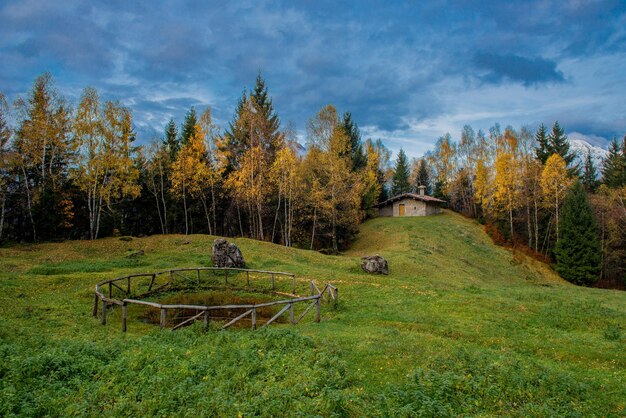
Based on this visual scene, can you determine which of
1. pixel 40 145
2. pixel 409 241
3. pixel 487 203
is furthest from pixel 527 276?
pixel 40 145

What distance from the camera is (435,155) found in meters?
93.4

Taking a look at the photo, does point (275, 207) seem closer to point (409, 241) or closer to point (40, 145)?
point (409, 241)

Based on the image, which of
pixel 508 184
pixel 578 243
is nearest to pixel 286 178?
pixel 508 184

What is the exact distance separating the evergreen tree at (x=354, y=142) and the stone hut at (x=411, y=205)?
409 inches

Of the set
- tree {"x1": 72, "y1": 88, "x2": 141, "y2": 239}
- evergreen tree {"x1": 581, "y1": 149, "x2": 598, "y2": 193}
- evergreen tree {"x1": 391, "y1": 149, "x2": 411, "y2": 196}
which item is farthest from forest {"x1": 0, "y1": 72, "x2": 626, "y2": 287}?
evergreen tree {"x1": 391, "y1": 149, "x2": 411, "y2": 196}

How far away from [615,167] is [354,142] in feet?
164

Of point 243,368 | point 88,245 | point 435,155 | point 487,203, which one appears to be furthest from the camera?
point 435,155

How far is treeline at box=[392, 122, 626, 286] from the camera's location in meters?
51.2

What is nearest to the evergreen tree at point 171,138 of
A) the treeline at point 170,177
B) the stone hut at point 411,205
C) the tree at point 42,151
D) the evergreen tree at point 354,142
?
the treeline at point 170,177

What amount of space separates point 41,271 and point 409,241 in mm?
39877

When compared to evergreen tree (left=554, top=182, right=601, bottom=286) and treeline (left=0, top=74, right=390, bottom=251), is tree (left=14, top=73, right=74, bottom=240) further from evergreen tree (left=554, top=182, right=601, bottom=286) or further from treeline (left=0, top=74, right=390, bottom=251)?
evergreen tree (left=554, top=182, right=601, bottom=286)

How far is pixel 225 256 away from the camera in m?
30.5

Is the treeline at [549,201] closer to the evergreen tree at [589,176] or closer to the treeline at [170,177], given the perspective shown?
the evergreen tree at [589,176]

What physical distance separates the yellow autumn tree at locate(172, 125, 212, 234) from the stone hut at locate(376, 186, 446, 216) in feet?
136
